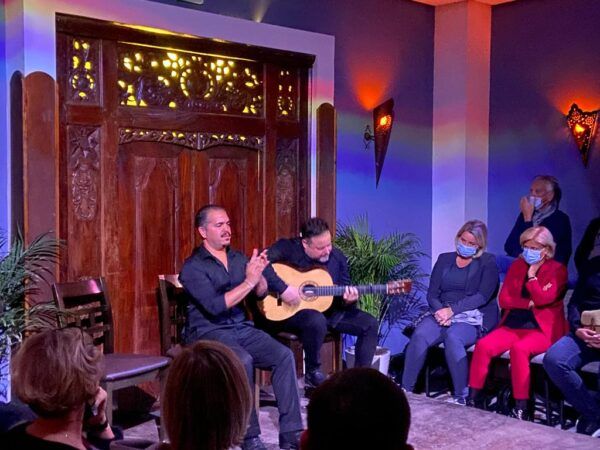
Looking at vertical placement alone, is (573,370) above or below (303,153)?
below

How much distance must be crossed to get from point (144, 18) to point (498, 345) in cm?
307

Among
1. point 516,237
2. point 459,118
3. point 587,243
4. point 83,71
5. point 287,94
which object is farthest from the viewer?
point 459,118

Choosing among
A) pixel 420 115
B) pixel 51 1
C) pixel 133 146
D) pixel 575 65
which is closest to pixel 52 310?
pixel 133 146

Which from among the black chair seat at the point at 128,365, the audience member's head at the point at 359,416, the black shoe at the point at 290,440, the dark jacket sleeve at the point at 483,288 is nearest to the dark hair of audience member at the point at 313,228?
the dark jacket sleeve at the point at 483,288

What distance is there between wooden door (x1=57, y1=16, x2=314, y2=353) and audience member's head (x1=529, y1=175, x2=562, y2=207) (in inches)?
68.3

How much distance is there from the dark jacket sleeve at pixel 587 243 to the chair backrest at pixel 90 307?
3.54 meters

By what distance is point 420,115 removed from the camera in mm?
7078

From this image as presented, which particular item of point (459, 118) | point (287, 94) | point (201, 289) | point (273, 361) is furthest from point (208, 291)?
point (459, 118)

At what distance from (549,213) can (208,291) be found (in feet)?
9.56

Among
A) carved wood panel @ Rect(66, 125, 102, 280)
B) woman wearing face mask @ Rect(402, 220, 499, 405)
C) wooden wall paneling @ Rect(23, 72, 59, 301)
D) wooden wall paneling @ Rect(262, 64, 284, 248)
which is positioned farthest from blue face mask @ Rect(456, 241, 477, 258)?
wooden wall paneling @ Rect(23, 72, 59, 301)

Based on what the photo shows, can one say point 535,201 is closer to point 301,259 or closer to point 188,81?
point 301,259

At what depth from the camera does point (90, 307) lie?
488 centimetres

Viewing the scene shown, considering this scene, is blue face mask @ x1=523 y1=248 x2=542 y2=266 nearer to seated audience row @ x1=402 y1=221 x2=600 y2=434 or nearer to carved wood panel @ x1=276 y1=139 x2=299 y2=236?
seated audience row @ x1=402 y1=221 x2=600 y2=434

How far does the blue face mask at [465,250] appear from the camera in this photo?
234 inches
